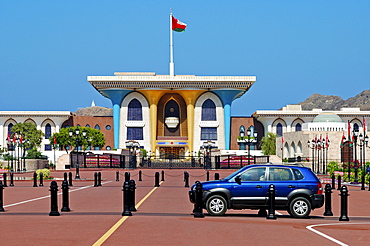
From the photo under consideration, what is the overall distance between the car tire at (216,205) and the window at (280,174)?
1.54 m

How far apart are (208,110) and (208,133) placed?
4135mm

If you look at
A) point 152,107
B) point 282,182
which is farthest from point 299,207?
point 152,107

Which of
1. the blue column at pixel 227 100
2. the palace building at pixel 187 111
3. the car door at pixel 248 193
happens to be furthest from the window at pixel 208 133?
the car door at pixel 248 193

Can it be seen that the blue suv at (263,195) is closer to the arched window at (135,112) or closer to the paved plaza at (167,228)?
the paved plaza at (167,228)

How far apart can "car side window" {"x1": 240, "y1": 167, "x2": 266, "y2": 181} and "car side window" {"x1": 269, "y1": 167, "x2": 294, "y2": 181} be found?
9.0 inches

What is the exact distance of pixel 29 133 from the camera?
10750cm

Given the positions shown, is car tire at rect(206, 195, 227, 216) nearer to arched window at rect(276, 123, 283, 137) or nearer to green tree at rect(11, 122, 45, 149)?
green tree at rect(11, 122, 45, 149)

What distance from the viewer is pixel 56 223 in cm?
1485

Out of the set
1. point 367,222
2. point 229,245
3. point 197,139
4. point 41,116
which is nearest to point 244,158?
point 197,139

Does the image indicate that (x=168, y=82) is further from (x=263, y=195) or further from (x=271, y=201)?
(x=271, y=201)

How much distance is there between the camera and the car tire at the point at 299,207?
17.3 meters

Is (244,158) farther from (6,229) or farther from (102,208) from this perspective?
(6,229)

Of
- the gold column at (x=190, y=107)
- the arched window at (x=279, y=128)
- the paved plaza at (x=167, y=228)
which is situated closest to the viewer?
the paved plaza at (x=167, y=228)

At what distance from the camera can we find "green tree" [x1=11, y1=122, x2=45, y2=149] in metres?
106
